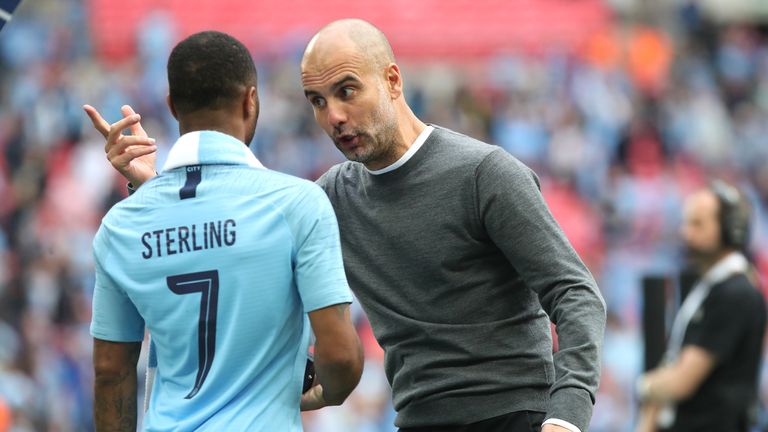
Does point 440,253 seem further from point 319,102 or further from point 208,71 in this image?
point 208,71

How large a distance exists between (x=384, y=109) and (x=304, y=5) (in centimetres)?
1851

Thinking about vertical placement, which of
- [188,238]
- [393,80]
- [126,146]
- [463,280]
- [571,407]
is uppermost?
[393,80]

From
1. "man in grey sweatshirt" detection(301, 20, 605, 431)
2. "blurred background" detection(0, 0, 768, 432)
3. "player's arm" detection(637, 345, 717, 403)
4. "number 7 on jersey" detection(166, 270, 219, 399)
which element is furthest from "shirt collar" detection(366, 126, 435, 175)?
"blurred background" detection(0, 0, 768, 432)

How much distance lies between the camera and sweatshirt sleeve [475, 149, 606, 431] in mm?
3545

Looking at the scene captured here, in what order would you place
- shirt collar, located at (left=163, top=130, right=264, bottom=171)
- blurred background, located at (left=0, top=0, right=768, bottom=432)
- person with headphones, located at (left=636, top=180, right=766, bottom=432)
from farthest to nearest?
1. blurred background, located at (left=0, top=0, right=768, bottom=432)
2. person with headphones, located at (left=636, top=180, right=766, bottom=432)
3. shirt collar, located at (left=163, top=130, right=264, bottom=171)

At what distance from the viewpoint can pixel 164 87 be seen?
17000mm

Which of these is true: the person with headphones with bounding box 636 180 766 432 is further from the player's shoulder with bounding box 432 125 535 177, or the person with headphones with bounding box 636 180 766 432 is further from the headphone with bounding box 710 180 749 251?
the player's shoulder with bounding box 432 125 535 177

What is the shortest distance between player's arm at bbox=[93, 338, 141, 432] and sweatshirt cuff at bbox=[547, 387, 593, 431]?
3.49ft

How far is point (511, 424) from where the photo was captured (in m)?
3.86

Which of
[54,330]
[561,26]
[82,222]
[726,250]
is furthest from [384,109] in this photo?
[561,26]

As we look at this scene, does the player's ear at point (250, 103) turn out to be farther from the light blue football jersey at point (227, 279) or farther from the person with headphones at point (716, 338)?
the person with headphones at point (716, 338)

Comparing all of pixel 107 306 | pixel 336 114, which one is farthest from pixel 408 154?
pixel 107 306

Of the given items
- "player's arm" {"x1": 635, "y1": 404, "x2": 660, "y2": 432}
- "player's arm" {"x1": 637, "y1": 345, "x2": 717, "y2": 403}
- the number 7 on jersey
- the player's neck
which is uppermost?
the player's neck

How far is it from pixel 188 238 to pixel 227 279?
0.46 feet
